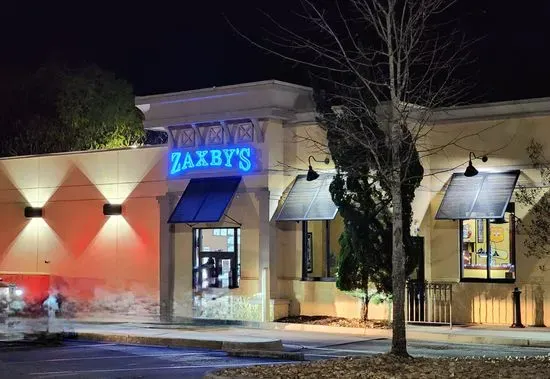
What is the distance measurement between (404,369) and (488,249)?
36.0 ft

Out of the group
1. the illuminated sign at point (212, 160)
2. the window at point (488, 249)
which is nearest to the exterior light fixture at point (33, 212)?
the illuminated sign at point (212, 160)

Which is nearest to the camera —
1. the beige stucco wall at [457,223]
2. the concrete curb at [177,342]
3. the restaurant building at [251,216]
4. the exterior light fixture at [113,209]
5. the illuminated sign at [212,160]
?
the concrete curb at [177,342]

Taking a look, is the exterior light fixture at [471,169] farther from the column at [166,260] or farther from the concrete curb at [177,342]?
the column at [166,260]

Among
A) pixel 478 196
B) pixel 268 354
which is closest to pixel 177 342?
pixel 268 354

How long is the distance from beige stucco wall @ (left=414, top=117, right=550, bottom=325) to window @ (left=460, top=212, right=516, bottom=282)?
21cm

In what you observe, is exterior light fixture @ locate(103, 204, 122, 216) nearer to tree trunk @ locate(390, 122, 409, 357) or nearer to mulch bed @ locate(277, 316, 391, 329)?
mulch bed @ locate(277, 316, 391, 329)

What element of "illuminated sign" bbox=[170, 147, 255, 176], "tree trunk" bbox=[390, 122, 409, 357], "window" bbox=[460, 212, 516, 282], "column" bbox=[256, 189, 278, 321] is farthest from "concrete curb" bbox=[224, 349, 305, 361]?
"illuminated sign" bbox=[170, 147, 255, 176]

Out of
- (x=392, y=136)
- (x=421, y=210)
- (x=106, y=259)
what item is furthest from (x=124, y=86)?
(x=392, y=136)

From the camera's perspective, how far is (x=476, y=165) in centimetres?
2394

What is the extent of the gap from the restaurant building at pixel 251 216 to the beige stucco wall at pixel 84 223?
0.17ft

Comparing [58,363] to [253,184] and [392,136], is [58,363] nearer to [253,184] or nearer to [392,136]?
[392,136]

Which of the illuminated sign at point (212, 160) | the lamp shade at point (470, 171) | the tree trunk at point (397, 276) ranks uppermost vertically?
the illuminated sign at point (212, 160)

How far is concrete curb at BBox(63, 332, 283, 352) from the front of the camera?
19250 mm

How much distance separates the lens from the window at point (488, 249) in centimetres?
2355
